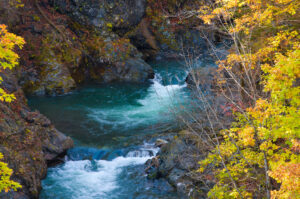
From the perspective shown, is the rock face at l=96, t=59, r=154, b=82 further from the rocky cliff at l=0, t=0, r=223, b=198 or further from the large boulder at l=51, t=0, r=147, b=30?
the large boulder at l=51, t=0, r=147, b=30

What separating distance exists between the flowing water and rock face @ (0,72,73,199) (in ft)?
1.52

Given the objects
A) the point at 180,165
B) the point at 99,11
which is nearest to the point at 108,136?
the point at 180,165

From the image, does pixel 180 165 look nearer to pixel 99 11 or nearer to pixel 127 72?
pixel 127 72

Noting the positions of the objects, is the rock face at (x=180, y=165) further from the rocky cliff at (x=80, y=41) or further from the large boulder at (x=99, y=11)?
the large boulder at (x=99, y=11)

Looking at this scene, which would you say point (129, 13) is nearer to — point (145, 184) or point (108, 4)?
point (108, 4)

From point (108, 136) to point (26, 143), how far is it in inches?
135

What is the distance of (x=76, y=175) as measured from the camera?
9312 millimetres

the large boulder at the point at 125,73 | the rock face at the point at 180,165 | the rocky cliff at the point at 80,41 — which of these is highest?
the rocky cliff at the point at 80,41

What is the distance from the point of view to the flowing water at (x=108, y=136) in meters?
8.57

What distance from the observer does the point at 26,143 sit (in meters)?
8.77

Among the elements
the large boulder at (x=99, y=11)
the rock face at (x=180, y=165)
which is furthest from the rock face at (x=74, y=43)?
the rock face at (x=180, y=165)

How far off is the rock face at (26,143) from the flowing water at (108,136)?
463 mm

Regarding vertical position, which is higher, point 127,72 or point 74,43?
point 74,43

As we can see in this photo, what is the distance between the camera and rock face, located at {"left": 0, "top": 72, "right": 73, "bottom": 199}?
7.77 meters
